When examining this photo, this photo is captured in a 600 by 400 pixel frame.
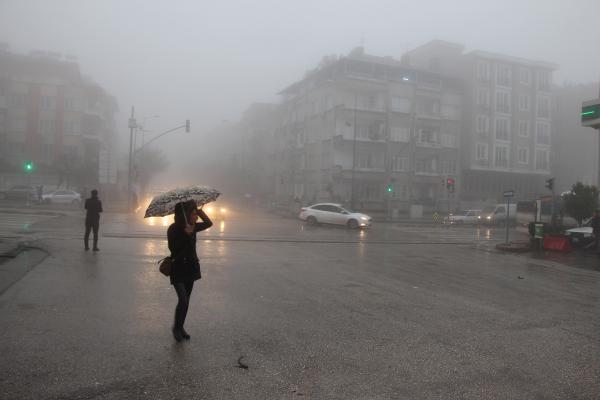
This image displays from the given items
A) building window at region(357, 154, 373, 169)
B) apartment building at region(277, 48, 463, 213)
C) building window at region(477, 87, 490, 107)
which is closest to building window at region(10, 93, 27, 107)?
apartment building at region(277, 48, 463, 213)

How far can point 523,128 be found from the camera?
2227 inches

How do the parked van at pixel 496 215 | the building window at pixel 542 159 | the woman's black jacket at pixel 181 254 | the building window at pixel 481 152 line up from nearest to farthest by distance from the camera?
the woman's black jacket at pixel 181 254 < the parked van at pixel 496 215 < the building window at pixel 481 152 < the building window at pixel 542 159

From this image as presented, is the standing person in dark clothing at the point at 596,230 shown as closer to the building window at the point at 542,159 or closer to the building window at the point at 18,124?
the building window at the point at 542,159

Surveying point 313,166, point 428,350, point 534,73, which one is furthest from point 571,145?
point 428,350

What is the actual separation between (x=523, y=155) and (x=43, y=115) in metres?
59.0

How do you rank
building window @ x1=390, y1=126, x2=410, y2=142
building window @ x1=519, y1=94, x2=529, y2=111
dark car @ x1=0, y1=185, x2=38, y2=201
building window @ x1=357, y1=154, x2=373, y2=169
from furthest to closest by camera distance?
1. building window @ x1=519, y1=94, x2=529, y2=111
2. building window @ x1=390, y1=126, x2=410, y2=142
3. building window @ x1=357, y1=154, x2=373, y2=169
4. dark car @ x1=0, y1=185, x2=38, y2=201

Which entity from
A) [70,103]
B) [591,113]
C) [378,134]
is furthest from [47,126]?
[591,113]

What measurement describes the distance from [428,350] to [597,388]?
1611 millimetres

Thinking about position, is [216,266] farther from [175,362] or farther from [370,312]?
[175,362]

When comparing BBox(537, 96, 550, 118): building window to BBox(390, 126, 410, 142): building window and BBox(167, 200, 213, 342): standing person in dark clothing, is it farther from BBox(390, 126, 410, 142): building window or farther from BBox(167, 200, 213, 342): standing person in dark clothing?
BBox(167, 200, 213, 342): standing person in dark clothing

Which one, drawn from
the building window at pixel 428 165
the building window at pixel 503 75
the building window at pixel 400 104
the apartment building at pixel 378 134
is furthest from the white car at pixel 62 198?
the building window at pixel 503 75

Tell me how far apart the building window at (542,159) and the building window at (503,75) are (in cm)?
934

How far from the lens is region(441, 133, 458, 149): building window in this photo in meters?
53.1

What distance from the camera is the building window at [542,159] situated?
57094 mm
